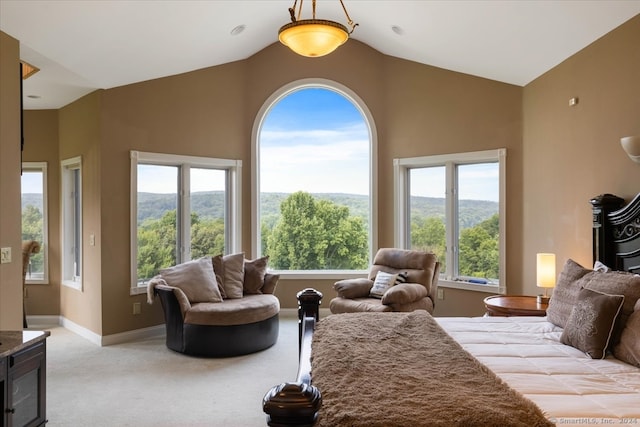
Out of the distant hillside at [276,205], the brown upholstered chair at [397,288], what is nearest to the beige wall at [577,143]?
the distant hillside at [276,205]

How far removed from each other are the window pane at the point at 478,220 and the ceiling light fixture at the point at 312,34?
2889 millimetres

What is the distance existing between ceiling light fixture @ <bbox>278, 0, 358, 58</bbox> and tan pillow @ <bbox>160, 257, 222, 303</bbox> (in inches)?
105

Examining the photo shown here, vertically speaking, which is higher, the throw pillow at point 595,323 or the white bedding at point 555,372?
the throw pillow at point 595,323

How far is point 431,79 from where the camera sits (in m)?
5.72

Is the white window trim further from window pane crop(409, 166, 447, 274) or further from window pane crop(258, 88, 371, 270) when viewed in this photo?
window pane crop(409, 166, 447, 274)

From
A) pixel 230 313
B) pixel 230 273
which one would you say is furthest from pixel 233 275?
pixel 230 313

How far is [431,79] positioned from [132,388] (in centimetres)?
463

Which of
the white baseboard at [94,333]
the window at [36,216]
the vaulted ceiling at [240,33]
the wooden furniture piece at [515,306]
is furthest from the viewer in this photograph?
the window at [36,216]

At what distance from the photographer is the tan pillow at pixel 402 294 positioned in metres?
4.52

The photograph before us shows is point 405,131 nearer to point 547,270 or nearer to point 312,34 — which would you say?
point 547,270

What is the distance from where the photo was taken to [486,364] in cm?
217

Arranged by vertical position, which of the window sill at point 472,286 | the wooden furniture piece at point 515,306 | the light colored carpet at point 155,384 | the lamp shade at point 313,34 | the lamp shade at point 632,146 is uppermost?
the lamp shade at point 313,34

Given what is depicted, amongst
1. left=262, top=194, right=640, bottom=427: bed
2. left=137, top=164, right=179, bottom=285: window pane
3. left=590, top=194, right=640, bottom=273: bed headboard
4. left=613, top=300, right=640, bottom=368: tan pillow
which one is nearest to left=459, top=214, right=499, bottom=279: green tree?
left=590, top=194, right=640, bottom=273: bed headboard

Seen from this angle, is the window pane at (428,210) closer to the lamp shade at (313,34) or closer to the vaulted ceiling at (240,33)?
the vaulted ceiling at (240,33)
